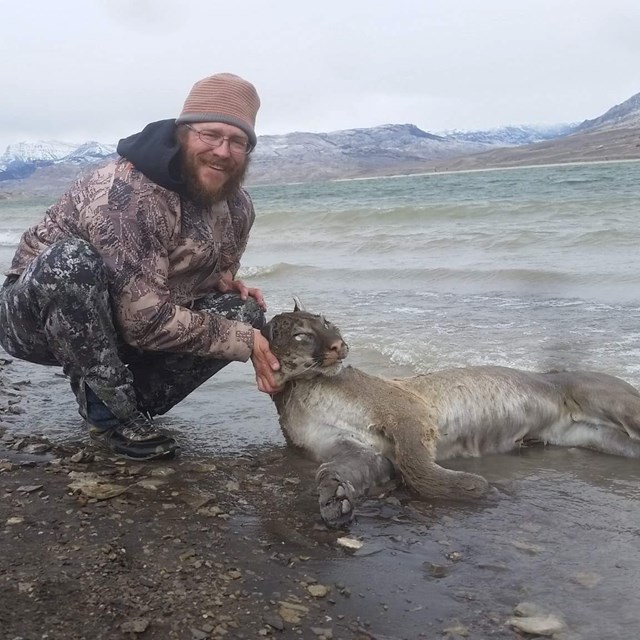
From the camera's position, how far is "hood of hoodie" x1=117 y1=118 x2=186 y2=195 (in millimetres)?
4711

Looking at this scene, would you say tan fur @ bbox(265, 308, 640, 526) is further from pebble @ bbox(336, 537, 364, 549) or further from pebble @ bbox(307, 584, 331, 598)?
pebble @ bbox(307, 584, 331, 598)

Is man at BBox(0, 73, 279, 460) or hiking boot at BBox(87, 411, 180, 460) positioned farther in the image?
hiking boot at BBox(87, 411, 180, 460)

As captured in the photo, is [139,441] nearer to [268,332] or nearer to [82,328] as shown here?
[82,328]

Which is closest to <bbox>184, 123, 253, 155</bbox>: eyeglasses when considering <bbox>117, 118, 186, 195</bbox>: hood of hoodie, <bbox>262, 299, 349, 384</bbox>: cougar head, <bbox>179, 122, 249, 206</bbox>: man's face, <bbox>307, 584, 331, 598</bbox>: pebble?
<bbox>179, 122, 249, 206</bbox>: man's face

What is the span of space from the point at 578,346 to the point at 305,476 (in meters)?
4.25

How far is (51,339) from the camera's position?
4824mm

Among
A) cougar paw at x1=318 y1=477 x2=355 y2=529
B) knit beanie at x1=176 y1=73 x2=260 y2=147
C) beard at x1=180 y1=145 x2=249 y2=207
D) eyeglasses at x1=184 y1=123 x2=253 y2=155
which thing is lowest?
cougar paw at x1=318 y1=477 x2=355 y2=529

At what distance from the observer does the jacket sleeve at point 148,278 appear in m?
4.63

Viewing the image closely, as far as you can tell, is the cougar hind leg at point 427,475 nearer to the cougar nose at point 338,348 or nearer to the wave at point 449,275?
the cougar nose at point 338,348

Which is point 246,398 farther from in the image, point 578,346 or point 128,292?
point 578,346

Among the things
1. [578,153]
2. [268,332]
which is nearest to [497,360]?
[268,332]

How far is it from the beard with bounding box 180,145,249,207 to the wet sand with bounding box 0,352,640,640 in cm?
174

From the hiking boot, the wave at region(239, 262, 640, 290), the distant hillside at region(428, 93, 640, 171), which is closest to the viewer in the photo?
the hiking boot

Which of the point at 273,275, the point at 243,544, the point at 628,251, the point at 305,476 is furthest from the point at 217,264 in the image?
the point at 628,251
